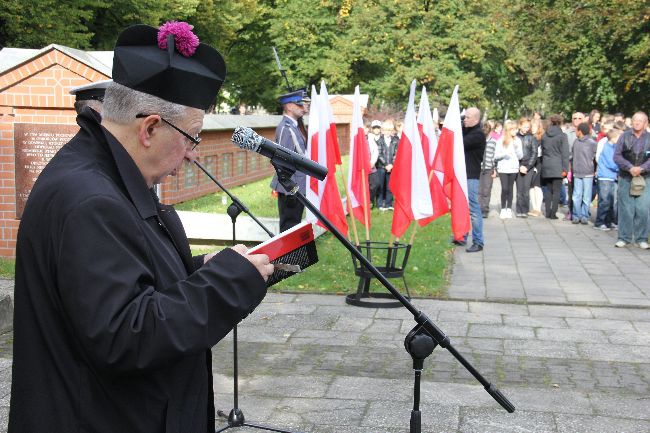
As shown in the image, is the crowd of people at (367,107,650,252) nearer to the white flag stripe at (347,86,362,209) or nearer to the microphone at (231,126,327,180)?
the white flag stripe at (347,86,362,209)

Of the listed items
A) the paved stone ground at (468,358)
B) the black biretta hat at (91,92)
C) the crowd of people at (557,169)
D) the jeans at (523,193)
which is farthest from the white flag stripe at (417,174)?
the jeans at (523,193)

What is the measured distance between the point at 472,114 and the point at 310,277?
4.05 meters

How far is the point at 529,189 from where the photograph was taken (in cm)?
1680

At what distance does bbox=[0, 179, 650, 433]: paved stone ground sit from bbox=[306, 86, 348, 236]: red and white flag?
94 cm

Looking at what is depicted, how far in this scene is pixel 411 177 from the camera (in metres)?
8.45

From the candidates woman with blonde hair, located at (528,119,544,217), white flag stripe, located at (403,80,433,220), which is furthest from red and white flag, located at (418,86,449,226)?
woman with blonde hair, located at (528,119,544,217)

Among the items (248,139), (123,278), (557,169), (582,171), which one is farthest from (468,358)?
(557,169)

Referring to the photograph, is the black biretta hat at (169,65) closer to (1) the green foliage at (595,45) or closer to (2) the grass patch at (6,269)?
(2) the grass patch at (6,269)

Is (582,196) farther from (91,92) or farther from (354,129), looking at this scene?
(91,92)

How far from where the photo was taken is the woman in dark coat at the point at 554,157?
15875 mm

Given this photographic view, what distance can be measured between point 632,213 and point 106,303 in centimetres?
1172

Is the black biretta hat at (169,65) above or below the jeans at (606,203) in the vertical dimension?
above

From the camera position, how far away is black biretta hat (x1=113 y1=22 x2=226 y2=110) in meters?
2.23

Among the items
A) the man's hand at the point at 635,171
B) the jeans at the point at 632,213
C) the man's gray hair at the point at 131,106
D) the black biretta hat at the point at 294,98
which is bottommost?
the jeans at the point at 632,213
